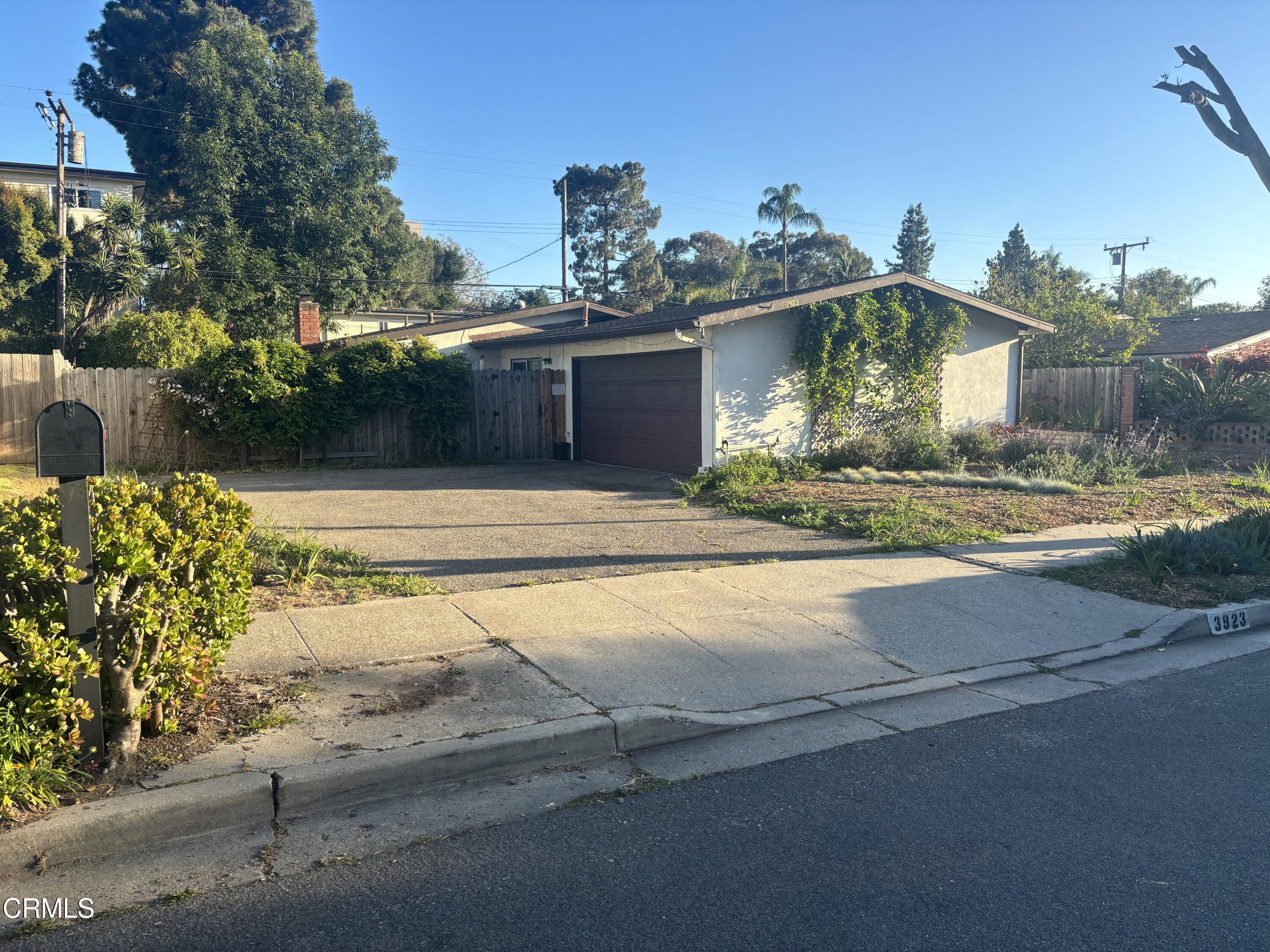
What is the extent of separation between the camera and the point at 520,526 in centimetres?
1127

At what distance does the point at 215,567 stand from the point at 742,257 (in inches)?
1939

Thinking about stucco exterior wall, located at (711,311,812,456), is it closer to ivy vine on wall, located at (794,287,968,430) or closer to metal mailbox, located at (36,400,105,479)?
ivy vine on wall, located at (794,287,968,430)

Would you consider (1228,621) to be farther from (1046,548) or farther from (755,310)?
(755,310)

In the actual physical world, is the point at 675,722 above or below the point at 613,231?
below

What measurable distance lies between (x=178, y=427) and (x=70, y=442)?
15.6 meters

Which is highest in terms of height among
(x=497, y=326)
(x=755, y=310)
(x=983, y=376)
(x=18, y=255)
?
(x=18, y=255)

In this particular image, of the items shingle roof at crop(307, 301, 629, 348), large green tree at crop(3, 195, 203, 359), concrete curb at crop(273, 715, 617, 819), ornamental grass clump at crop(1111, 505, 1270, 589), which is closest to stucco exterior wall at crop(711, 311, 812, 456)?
ornamental grass clump at crop(1111, 505, 1270, 589)

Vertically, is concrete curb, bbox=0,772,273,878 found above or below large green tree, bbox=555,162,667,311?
below

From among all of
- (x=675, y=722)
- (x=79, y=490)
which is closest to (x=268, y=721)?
(x=79, y=490)

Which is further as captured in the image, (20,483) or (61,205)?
(61,205)

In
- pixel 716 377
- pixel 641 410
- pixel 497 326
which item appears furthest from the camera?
pixel 497 326

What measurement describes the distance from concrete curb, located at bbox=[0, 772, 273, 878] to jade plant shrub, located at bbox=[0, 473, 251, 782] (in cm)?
43

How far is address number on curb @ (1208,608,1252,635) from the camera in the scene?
7277mm

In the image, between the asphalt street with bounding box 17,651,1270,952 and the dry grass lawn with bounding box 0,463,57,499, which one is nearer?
the asphalt street with bounding box 17,651,1270,952
